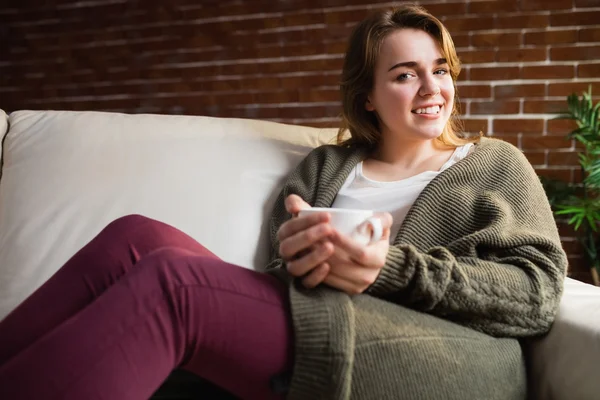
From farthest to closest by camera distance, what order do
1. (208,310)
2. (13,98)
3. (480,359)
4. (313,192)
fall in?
(13,98)
(313,192)
(480,359)
(208,310)

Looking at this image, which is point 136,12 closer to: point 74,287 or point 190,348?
point 74,287

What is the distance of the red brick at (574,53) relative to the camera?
6.89 ft

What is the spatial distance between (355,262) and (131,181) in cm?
82

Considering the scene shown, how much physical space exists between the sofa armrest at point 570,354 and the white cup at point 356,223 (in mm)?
415

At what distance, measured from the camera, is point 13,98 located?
2805 millimetres

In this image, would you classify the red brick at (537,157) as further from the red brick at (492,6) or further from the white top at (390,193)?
the white top at (390,193)

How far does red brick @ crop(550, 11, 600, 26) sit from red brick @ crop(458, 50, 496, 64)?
235mm

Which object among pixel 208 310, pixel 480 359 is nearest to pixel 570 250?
pixel 480 359

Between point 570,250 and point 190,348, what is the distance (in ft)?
6.10

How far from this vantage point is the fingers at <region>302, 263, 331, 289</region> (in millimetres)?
852

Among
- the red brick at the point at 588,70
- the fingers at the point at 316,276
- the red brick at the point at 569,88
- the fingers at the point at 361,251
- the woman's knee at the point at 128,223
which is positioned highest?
the red brick at the point at 588,70

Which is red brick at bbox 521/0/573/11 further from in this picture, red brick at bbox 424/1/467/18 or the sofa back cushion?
the sofa back cushion

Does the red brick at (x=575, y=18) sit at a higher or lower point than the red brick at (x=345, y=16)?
lower

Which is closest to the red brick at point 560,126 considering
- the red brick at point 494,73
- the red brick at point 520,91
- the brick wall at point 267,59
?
the brick wall at point 267,59
